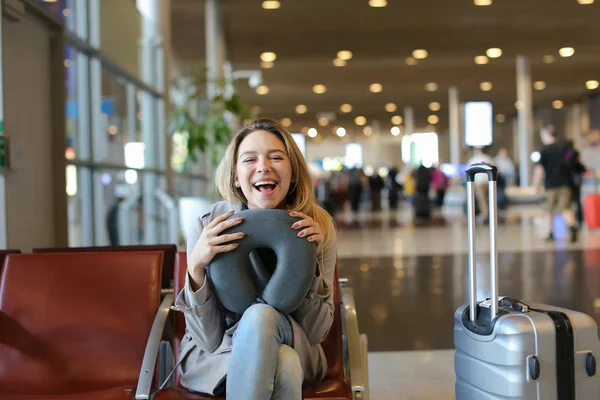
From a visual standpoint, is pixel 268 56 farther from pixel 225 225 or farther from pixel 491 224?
pixel 225 225

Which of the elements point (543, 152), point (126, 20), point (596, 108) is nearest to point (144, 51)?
point (126, 20)

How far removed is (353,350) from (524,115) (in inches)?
894

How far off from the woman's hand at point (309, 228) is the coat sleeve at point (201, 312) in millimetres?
310

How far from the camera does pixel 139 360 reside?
9.00ft

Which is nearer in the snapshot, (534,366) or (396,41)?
(534,366)

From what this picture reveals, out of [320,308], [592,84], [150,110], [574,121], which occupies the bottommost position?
[320,308]

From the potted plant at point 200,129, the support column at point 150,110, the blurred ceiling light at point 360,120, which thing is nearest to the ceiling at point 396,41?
the potted plant at point 200,129

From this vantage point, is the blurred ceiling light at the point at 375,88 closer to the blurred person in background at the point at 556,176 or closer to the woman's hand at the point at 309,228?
the blurred person in background at the point at 556,176

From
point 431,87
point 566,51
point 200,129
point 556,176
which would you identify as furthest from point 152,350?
point 431,87

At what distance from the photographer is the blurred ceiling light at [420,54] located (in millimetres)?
20281

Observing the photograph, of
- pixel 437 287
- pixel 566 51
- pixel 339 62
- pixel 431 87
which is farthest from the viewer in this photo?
pixel 431 87

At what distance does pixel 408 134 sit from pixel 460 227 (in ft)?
80.5

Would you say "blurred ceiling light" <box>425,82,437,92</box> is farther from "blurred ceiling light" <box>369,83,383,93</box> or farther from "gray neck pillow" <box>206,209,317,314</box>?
"gray neck pillow" <box>206,209,317,314</box>

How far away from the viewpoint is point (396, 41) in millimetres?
18578
